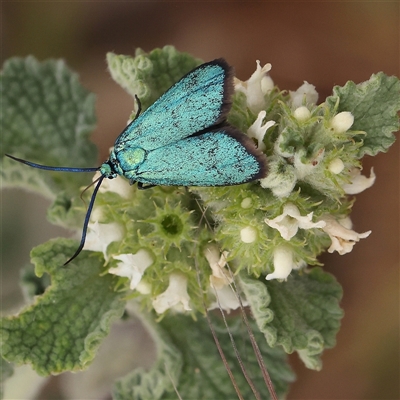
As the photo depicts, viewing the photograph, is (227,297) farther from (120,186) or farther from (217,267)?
(120,186)

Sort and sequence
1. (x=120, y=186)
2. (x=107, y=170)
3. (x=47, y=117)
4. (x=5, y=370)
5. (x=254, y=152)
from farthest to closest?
(x=47, y=117)
(x=5, y=370)
(x=120, y=186)
(x=107, y=170)
(x=254, y=152)

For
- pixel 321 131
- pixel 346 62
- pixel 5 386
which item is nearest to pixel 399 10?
pixel 346 62

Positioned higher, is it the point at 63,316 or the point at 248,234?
the point at 248,234

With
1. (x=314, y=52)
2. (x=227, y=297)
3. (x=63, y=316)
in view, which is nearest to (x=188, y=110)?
(x=227, y=297)

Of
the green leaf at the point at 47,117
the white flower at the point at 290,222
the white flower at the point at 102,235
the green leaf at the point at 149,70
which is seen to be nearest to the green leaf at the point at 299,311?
the white flower at the point at 290,222

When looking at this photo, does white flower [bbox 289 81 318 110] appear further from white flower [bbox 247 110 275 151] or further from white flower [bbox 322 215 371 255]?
white flower [bbox 322 215 371 255]

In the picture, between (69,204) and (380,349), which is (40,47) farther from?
(380,349)
